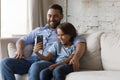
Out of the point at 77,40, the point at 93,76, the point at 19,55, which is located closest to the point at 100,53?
the point at 77,40

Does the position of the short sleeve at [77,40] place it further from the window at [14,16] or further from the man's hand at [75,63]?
the window at [14,16]

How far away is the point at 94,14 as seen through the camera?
355 centimetres

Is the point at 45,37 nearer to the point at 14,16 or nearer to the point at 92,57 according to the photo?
the point at 92,57

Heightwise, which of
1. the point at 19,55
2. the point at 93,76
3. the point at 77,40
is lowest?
the point at 93,76

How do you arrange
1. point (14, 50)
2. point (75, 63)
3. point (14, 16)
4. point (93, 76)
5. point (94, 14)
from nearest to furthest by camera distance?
point (93, 76), point (75, 63), point (14, 50), point (94, 14), point (14, 16)

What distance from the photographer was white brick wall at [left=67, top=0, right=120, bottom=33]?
343 cm

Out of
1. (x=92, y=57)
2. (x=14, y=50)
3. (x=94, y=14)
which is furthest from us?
(x=94, y=14)

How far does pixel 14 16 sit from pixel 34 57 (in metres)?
1.14

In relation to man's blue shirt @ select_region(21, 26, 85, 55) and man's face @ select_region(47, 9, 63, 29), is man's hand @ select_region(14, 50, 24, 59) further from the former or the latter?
man's face @ select_region(47, 9, 63, 29)

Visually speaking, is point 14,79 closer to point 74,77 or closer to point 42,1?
point 74,77

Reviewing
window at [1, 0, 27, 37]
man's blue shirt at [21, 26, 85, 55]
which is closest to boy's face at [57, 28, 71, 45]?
man's blue shirt at [21, 26, 85, 55]

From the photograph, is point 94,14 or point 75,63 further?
point 94,14

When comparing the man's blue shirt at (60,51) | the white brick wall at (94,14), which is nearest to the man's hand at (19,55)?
the man's blue shirt at (60,51)

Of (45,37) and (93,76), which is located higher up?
(45,37)
